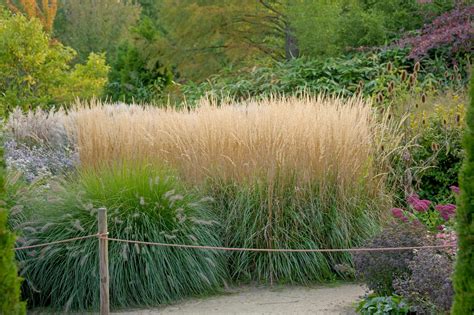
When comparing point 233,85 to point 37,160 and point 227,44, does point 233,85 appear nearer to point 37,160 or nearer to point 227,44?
point 37,160

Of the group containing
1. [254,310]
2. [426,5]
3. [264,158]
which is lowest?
[254,310]

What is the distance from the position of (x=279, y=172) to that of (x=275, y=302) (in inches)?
58.5

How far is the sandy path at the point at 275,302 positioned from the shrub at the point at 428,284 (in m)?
0.77

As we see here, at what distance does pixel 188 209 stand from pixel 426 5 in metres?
9.97

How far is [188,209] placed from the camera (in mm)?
7781

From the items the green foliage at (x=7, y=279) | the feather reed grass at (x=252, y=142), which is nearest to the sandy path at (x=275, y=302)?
the feather reed grass at (x=252, y=142)

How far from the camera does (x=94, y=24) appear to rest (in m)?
37.3

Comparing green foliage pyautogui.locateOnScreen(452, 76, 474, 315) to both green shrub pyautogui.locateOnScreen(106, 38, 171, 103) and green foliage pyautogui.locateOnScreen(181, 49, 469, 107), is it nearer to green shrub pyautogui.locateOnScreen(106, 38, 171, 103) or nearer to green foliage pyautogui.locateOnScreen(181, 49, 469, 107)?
green foliage pyautogui.locateOnScreen(181, 49, 469, 107)

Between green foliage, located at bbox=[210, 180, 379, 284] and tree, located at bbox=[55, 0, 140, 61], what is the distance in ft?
96.4

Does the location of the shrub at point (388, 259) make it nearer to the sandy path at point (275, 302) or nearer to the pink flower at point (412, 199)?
the sandy path at point (275, 302)

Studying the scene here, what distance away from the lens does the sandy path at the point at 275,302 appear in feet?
23.0

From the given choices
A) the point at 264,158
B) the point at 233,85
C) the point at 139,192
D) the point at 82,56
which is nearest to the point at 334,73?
the point at 233,85

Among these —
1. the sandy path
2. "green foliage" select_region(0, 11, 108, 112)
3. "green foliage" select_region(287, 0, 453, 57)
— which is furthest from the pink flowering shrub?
"green foliage" select_region(0, 11, 108, 112)

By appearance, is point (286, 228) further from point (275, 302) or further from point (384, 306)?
point (384, 306)
